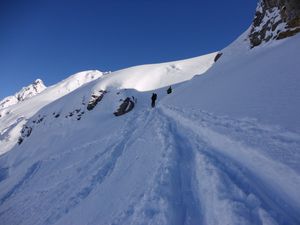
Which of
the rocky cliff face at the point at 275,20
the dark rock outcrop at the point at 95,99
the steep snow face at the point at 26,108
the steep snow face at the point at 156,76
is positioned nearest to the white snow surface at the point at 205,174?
the rocky cliff face at the point at 275,20

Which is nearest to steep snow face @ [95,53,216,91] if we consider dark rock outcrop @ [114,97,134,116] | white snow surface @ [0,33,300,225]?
dark rock outcrop @ [114,97,134,116]

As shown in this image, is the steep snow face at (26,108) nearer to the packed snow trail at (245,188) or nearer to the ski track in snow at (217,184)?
the ski track in snow at (217,184)

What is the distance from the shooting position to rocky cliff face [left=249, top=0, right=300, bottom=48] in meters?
17.6

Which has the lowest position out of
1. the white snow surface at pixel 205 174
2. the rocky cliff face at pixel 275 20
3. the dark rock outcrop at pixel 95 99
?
the white snow surface at pixel 205 174

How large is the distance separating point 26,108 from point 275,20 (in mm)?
80681

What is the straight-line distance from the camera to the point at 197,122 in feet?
30.7

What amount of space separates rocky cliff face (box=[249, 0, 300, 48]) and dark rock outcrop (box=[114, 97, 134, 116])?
1391 centimetres

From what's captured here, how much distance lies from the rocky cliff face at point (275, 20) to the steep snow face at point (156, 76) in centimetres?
1513

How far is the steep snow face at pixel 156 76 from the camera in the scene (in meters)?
36.2

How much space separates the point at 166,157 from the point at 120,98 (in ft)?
70.3

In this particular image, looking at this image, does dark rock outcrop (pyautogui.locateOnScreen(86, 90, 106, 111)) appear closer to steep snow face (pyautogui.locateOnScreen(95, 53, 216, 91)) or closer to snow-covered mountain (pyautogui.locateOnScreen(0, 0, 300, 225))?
steep snow face (pyautogui.locateOnScreen(95, 53, 216, 91))

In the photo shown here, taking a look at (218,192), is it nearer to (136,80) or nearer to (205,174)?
(205,174)

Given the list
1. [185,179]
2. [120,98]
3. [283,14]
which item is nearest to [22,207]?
[185,179]

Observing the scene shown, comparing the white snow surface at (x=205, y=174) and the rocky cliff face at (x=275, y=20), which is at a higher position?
the rocky cliff face at (x=275, y=20)
